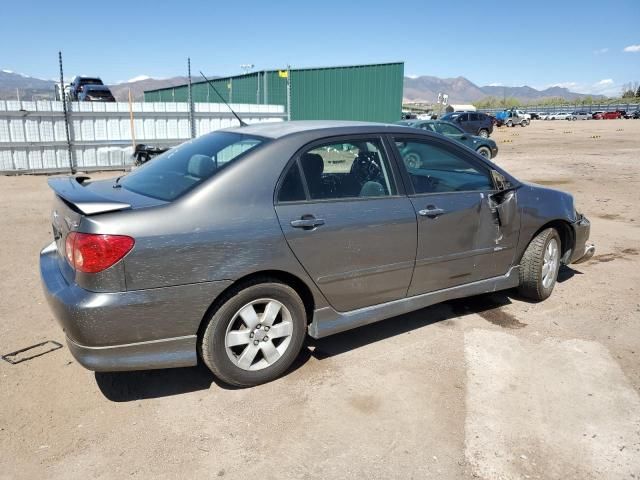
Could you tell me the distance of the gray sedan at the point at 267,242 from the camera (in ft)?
9.31

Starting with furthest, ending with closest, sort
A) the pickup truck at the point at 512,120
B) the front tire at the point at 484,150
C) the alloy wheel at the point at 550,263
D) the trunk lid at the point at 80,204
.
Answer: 1. the pickup truck at the point at 512,120
2. the front tire at the point at 484,150
3. the alloy wheel at the point at 550,263
4. the trunk lid at the point at 80,204

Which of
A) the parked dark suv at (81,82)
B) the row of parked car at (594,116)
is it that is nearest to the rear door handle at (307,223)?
the parked dark suv at (81,82)

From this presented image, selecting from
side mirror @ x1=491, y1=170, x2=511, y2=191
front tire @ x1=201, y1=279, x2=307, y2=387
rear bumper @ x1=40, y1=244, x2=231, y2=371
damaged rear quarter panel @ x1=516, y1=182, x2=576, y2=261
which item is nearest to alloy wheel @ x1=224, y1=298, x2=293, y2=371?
front tire @ x1=201, y1=279, x2=307, y2=387

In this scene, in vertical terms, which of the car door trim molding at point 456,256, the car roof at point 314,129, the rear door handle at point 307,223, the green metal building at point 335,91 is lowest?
the car door trim molding at point 456,256

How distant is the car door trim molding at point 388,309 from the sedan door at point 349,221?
0.06 meters

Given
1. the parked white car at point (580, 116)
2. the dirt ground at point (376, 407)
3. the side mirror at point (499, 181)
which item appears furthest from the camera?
the parked white car at point (580, 116)

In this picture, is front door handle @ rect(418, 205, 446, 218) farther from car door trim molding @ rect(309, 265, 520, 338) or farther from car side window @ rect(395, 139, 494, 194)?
car door trim molding @ rect(309, 265, 520, 338)

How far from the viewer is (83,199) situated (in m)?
3.07

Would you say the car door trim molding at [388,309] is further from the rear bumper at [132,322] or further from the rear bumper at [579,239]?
the rear bumper at [579,239]

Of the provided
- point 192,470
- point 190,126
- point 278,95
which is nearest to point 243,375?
point 192,470

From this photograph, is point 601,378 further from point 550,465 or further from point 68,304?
point 68,304

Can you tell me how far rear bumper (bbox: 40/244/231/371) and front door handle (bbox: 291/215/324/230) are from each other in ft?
1.81

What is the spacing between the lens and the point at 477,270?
4.28 m

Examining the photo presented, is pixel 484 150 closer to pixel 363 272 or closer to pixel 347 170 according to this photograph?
pixel 347 170
